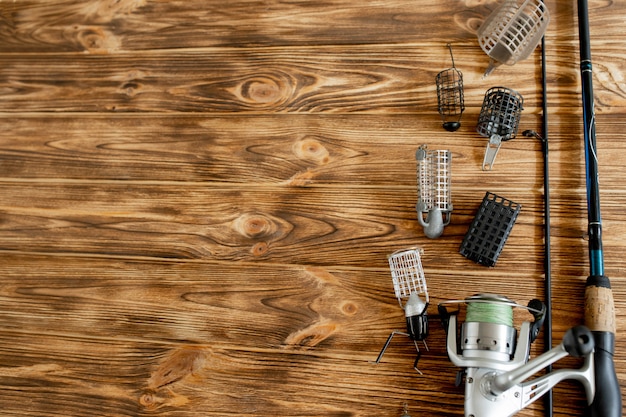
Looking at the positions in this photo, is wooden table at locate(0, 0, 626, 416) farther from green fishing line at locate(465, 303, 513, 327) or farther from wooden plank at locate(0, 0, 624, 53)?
green fishing line at locate(465, 303, 513, 327)

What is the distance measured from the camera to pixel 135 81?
6.19 feet

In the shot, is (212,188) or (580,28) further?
(212,188)

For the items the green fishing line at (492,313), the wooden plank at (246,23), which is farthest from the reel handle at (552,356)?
the wooden plank at (246,23)

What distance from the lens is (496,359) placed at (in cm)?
135

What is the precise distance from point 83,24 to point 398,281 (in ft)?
4.59

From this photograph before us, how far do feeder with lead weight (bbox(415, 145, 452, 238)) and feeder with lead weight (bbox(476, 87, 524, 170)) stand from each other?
129 mm

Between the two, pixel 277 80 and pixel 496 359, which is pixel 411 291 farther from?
pixel 277 80

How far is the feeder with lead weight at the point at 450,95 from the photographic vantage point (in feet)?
5.46

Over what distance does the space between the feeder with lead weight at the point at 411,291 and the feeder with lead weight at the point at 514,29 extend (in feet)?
2.05

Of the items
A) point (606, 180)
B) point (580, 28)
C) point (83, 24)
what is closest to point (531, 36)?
point (580, 28)

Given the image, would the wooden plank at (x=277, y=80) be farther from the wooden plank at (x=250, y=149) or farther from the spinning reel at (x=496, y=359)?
the spinning reel at (x=496, y=359)

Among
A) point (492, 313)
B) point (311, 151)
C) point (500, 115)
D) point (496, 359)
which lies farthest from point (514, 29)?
point (496, 359)

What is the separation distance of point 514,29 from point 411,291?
2.60ft

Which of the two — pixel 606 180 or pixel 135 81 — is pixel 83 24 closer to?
pixel 135 81
